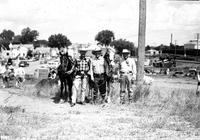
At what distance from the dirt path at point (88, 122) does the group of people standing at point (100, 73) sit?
0.61m

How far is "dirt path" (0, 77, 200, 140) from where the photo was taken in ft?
24.4

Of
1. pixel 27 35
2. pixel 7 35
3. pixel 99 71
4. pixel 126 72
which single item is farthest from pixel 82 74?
pixel 7 35

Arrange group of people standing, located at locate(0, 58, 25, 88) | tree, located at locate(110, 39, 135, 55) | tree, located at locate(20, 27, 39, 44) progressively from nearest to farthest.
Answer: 1. group of people standing, located at locate(0, 58, 25, 88)
2. tree, located at locate(110, 39, 135, 55)
3. tree, located at locate(20, 27, 39, 44)

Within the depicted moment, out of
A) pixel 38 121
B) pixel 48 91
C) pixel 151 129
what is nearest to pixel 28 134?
pixel 38 121

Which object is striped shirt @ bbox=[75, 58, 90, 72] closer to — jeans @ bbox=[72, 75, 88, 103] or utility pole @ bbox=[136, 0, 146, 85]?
jeans @ bbox=[72, 75, 88, 103]

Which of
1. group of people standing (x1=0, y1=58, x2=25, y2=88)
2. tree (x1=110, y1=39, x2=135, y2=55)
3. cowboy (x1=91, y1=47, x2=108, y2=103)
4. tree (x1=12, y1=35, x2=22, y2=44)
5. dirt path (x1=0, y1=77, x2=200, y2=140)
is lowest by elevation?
dirt path (x1=0, y1=77, x2=200, y2=140)

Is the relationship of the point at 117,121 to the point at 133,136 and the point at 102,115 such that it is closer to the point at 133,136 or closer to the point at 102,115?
the point at 102,115

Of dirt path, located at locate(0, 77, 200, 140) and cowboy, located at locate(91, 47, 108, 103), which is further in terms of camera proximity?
cowboy, located at locate(91, 47, 108, 103)

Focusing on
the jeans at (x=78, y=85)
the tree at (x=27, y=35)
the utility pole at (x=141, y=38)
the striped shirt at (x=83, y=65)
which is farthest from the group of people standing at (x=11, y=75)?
the tree at (x=27, y=35)

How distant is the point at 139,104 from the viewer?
1146 centimetres

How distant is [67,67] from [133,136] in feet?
16.8

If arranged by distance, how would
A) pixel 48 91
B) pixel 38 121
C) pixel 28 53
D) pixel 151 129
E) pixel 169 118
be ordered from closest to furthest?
pixel 151 129, pixel 38 121, pixel 169 118, pixel 48 91, pixel 28 53

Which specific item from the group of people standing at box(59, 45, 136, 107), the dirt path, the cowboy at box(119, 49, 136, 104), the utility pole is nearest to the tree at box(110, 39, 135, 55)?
the utility pole

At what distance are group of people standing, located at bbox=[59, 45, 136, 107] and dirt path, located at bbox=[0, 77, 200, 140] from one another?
24.0 inches
